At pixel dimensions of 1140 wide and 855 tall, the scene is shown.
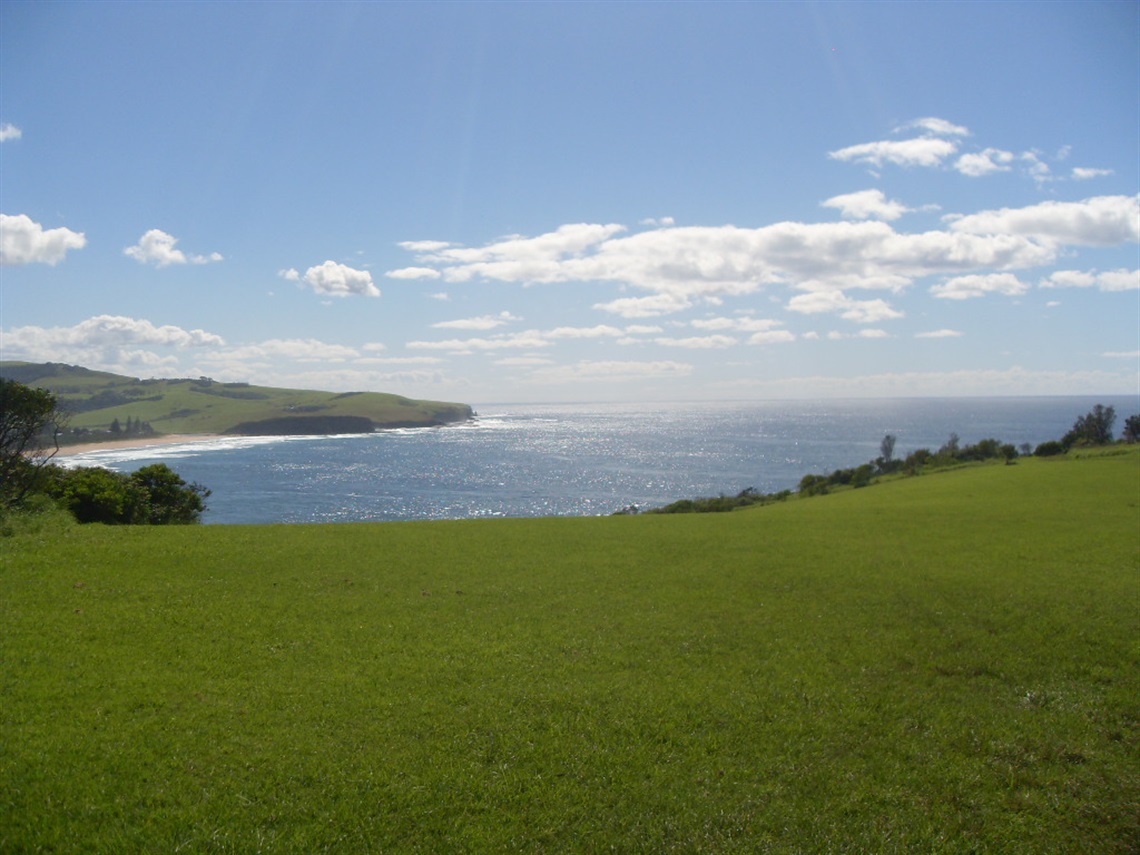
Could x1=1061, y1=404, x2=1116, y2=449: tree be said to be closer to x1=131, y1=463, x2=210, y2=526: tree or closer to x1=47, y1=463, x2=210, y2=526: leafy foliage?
x1=131, y1=463, x2=210, y2=526: tree

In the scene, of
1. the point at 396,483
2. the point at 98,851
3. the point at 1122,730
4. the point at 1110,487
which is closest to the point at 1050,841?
the point at 1122,730

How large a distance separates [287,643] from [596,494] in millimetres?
85301

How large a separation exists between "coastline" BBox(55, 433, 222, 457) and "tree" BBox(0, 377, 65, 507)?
12286cm

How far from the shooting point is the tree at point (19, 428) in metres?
26.2

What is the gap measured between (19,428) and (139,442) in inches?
6410

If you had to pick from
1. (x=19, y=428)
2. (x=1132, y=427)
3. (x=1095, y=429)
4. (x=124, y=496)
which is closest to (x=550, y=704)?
(x=19, y=428)

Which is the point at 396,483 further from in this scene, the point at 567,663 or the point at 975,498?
the point at 567,663

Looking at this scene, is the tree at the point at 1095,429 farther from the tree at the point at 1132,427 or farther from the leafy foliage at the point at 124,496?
the leafy foliage at the point at 124,496

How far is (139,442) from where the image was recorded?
165625 millimetres

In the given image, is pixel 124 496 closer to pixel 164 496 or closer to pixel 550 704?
pixel 164 496

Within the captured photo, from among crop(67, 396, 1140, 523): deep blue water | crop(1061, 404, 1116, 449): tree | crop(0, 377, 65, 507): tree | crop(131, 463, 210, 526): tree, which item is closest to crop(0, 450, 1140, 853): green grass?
crop(0, 377, 65, 507): tree

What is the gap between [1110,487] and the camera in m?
36.5

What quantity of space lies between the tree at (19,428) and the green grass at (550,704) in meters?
10.3

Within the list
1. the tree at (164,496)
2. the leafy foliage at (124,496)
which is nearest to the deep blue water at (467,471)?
the tree at (164,496)
